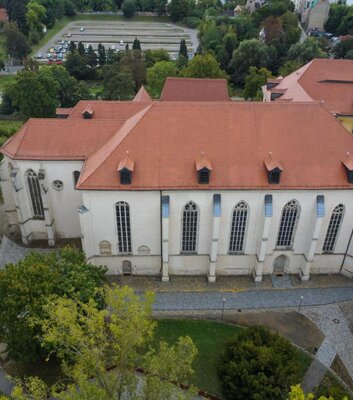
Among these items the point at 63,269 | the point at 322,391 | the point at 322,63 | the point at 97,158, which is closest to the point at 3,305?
the point at 63,269

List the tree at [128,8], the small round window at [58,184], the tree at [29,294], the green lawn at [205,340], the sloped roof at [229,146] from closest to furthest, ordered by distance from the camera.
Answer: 1. the tree at [29,294]
2. the green lawn at [205,340]
3. the sloped roof at [229,146]
4. the small round window at [58,184]
5. the tree at [128,8]

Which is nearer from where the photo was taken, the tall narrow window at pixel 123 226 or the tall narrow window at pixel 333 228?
the tall narrow window at pixel 123 226

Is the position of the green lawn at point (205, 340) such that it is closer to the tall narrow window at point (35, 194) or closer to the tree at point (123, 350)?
the tree at point (123, 350)

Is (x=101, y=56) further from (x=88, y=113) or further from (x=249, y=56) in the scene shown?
(x=88, y=113)

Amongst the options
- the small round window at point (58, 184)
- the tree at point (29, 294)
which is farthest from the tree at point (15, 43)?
the tree at point (29, 294)

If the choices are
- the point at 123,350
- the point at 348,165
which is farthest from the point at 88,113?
the point at 123,350
